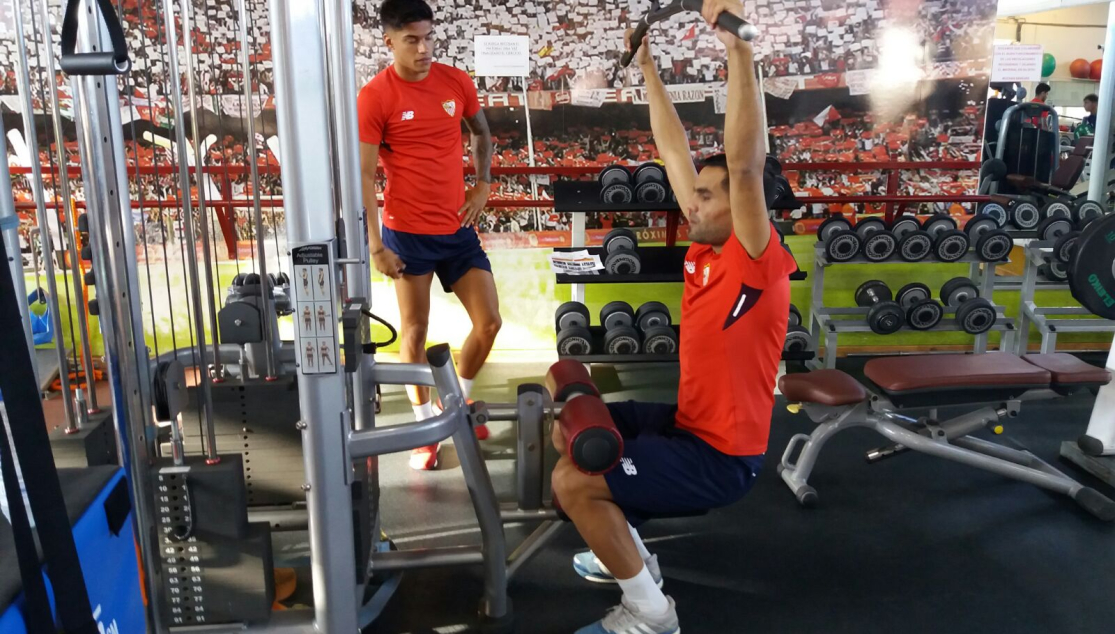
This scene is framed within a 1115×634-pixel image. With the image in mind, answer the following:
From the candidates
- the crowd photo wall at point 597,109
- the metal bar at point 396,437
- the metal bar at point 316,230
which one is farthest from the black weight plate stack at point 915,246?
the metal bar at point 316,230

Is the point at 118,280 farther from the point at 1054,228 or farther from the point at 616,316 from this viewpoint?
the point at 1054,228

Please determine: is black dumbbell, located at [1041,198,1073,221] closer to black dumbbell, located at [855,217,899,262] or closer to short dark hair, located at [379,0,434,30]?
black dumbbell, located at [855,217,899,262]

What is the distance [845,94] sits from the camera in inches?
185

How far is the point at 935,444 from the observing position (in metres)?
3.03

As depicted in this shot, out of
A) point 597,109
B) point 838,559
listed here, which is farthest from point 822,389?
point 597,109

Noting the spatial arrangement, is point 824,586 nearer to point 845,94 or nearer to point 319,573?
point 319,573

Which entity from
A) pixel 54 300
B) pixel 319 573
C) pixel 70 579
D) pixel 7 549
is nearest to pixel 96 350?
pixel 54 300

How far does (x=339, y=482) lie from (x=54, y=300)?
737 millimetres

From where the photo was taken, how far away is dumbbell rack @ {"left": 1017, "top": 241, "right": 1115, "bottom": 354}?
14.5 ft

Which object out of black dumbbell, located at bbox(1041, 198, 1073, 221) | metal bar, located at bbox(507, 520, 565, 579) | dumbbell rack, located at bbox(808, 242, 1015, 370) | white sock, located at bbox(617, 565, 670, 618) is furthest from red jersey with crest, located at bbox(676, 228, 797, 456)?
black dumbbell, located at bbox(1041, 198, 1073, 221)

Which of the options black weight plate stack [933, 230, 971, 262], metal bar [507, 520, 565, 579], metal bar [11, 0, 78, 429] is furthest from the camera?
black weight plate stack [933, 230, 971, 262]

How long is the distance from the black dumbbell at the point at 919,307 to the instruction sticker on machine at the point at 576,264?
1.61 m

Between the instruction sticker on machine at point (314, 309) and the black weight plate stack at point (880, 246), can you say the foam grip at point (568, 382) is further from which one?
the black weight plate stack at point (880, 246)

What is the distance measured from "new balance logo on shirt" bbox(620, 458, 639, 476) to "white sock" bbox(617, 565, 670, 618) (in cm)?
26
